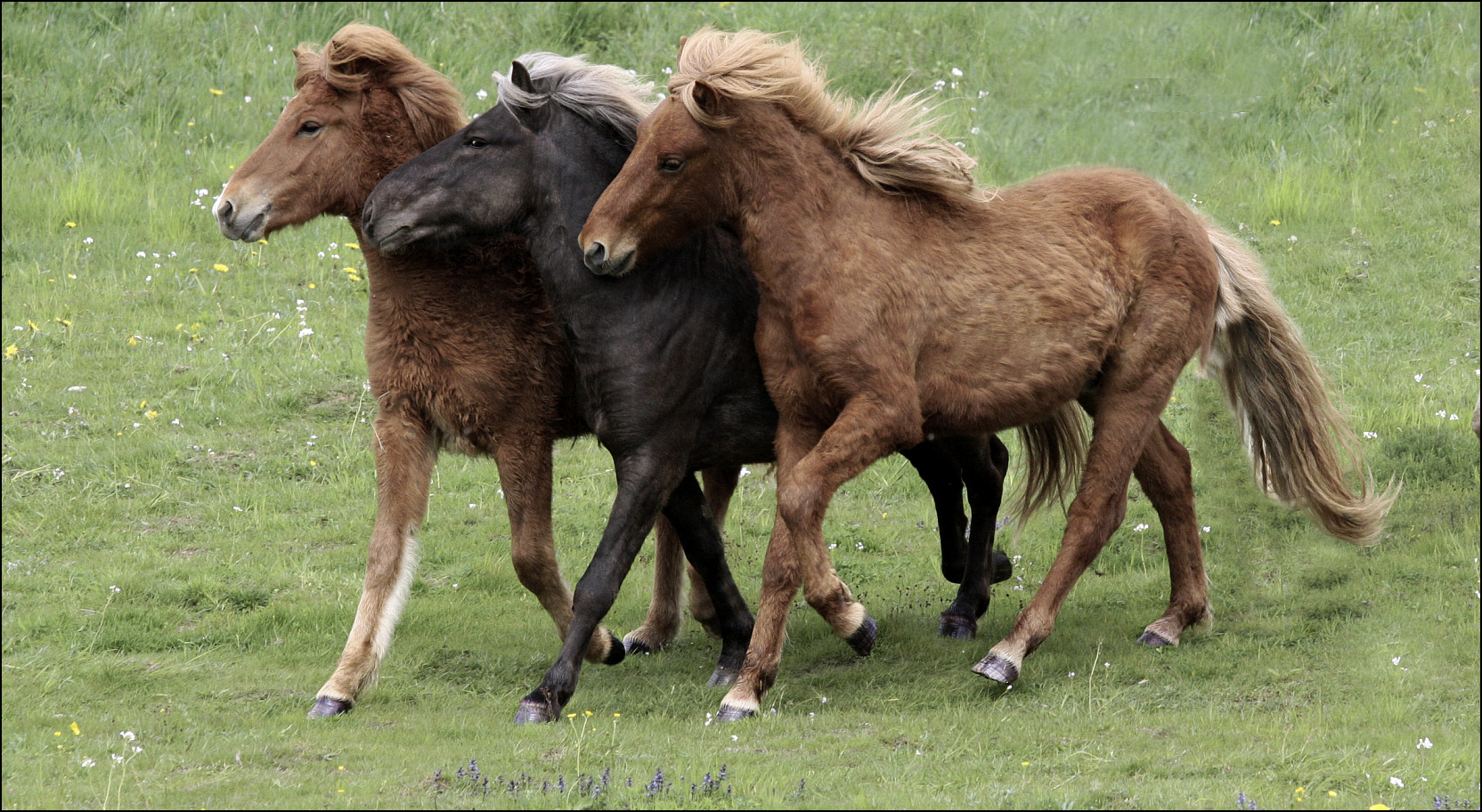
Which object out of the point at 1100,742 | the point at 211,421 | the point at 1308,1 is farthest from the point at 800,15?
the point at 1100,742

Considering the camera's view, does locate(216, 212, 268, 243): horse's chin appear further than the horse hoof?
No

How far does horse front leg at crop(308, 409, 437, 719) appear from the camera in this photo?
6559mm

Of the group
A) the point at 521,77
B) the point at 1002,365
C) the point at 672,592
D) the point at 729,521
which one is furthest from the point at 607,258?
the point at 729,521

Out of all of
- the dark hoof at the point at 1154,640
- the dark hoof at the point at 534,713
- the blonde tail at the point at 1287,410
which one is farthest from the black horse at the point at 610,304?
the blonde tail at the point at 1287,410

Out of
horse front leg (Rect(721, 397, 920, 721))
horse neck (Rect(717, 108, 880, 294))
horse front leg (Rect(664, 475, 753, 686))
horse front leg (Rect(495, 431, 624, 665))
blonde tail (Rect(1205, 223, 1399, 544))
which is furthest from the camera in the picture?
blonde tail (Rect(1205, 223, 1399, 544))

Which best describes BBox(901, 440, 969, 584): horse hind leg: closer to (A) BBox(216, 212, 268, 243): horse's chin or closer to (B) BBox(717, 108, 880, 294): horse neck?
(B) BBox(717, 108, 880, 294): horse neck

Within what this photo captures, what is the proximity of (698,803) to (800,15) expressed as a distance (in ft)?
38.7

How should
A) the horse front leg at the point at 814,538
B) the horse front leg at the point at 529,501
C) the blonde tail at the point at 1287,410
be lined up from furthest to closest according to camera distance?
the blonde tail at the point at 1287,410 < the horse front leg at the point at 529,501 < the horse front leg at the point at 814,538

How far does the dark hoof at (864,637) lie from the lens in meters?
6.46

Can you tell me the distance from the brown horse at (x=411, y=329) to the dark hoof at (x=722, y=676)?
596 millimetres

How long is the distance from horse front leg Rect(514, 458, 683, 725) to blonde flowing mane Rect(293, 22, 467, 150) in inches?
76.3

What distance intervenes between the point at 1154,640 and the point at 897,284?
7.70 ft

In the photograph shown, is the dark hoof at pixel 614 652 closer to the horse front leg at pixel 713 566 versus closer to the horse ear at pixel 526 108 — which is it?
the horse front leg at pixel 713 566

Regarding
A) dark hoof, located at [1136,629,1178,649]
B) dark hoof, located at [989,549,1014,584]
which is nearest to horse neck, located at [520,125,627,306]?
dark hoof, located at [989,549,1014,584]
